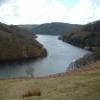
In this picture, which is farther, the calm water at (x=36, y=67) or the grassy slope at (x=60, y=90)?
the calm water at (x=36, y=67)

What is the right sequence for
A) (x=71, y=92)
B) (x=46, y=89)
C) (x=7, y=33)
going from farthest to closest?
(x=7, y=33) → (x=46, y=89) → (x=71, y=92)

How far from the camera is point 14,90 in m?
16.9

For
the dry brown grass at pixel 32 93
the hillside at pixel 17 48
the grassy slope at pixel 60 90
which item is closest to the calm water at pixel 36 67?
the hillside at pixel 17 48

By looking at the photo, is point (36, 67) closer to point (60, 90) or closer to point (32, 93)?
point (60, 90)

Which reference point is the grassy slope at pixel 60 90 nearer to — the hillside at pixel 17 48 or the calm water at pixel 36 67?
the calm water at pixel 36 67

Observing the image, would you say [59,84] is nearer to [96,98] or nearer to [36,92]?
[36,92]

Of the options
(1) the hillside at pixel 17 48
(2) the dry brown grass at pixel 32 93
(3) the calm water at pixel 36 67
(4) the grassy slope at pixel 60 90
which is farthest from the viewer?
(1) the hillside at pixel 17 48

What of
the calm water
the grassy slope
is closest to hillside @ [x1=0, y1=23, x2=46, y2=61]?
the calm water

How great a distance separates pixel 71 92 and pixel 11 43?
15896 cm

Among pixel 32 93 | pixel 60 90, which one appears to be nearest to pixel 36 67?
pixel 60 90

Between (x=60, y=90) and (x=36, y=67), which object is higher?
(x=60, y=90)

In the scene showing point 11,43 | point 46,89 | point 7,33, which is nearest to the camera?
point 46,89

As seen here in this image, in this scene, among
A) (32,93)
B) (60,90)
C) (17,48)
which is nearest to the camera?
(32,93)

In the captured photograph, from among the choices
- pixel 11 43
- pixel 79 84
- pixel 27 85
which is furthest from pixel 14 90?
pixel 11 43
